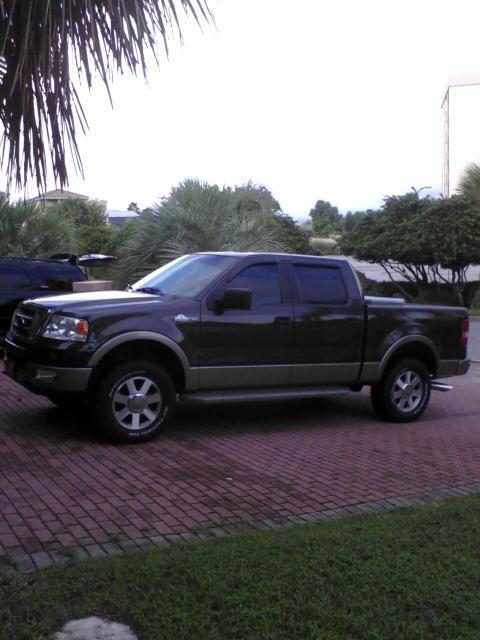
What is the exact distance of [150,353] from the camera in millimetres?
7656

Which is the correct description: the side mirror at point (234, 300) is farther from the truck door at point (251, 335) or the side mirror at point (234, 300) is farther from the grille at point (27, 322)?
the grille at point (27, 322)

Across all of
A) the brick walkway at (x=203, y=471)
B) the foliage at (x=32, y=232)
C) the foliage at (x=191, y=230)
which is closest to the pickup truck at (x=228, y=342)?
the brick walkway at (x=203, y=471)

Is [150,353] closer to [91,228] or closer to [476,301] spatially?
[476,301]

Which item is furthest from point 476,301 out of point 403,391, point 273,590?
point 273,590

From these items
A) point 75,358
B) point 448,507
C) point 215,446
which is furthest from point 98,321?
point 448,507

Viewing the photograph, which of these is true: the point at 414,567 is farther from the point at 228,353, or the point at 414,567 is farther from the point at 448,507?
the point at 228,353

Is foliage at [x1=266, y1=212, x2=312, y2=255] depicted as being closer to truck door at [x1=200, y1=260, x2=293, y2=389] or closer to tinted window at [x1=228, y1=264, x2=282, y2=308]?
tinted window at [x1=228, y1=264, x2=282, y2=308]

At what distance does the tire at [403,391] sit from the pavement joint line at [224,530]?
2419mm

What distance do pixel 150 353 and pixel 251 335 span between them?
3.60 ft

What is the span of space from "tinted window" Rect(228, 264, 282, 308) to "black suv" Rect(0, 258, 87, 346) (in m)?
5.55

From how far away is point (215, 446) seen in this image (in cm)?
756

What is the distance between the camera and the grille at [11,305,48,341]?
7.52 m

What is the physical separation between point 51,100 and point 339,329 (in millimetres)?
4794

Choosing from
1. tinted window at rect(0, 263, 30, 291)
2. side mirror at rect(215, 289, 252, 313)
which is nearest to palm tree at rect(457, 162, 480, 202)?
tinted window at rect(0, 263, 30, 291)
